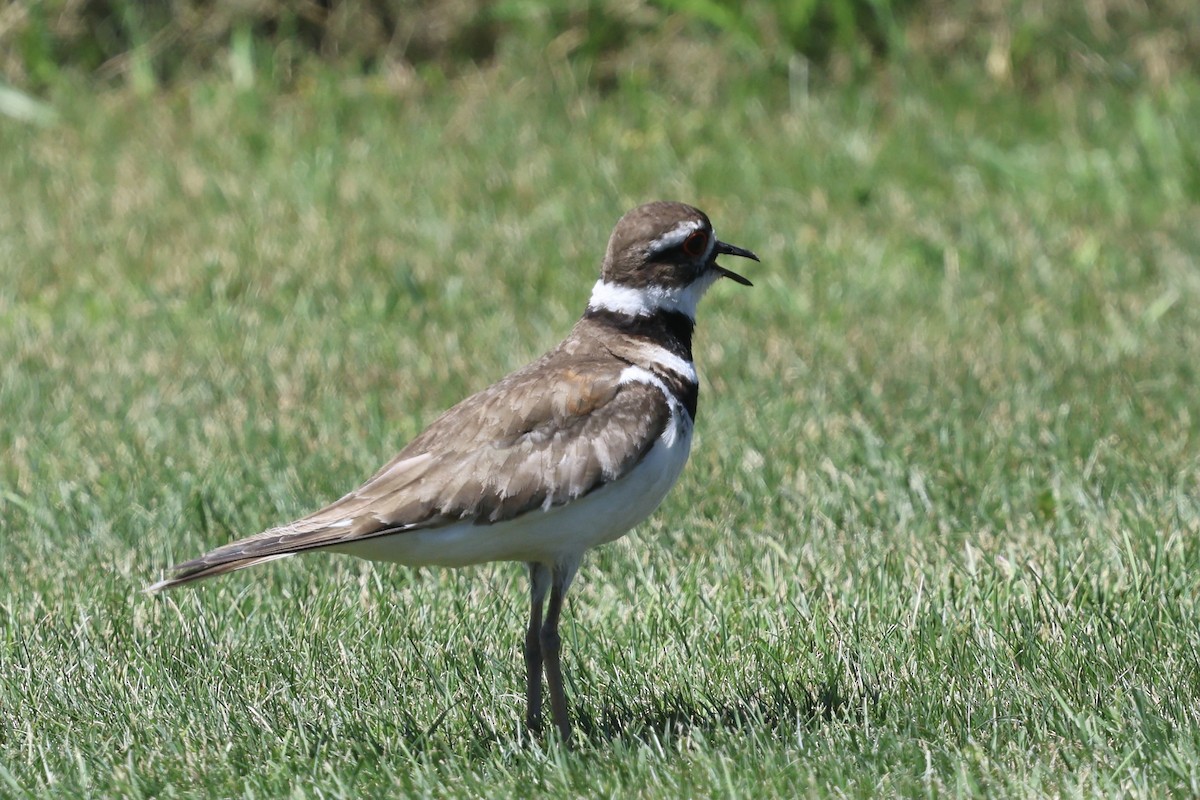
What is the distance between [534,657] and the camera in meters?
4.73

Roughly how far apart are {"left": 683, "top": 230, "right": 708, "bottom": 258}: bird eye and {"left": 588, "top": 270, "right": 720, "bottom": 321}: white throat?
3.7 inches

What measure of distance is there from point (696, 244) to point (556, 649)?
1.33m

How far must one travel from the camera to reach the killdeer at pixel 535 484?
4.45 metres

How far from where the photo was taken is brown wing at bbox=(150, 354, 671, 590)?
442 centimetres

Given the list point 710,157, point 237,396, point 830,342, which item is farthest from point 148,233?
point 830,342

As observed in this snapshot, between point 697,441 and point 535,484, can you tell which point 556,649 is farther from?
point 697,441

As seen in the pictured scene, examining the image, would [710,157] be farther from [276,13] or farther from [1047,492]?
[1047,492]

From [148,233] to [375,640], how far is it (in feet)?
18.4

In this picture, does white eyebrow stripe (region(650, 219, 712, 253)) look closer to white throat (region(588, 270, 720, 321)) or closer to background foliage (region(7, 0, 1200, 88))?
white throat (region(588, 270, 720, 321))

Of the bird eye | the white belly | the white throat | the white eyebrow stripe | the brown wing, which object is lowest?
the white belly

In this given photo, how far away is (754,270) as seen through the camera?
31.0ft

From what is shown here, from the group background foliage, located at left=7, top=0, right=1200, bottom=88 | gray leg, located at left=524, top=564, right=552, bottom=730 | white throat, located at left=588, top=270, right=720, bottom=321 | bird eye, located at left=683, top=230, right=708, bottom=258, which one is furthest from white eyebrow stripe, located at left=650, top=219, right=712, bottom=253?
background foliage, located at left=7, top=0, right=1200, bottom=88

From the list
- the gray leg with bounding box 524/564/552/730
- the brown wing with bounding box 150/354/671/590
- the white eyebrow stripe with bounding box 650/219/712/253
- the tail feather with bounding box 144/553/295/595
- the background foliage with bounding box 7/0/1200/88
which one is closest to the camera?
the tail feather with bounding box 144/553/295/595

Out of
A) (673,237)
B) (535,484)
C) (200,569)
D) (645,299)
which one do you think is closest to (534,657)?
(535,484)
